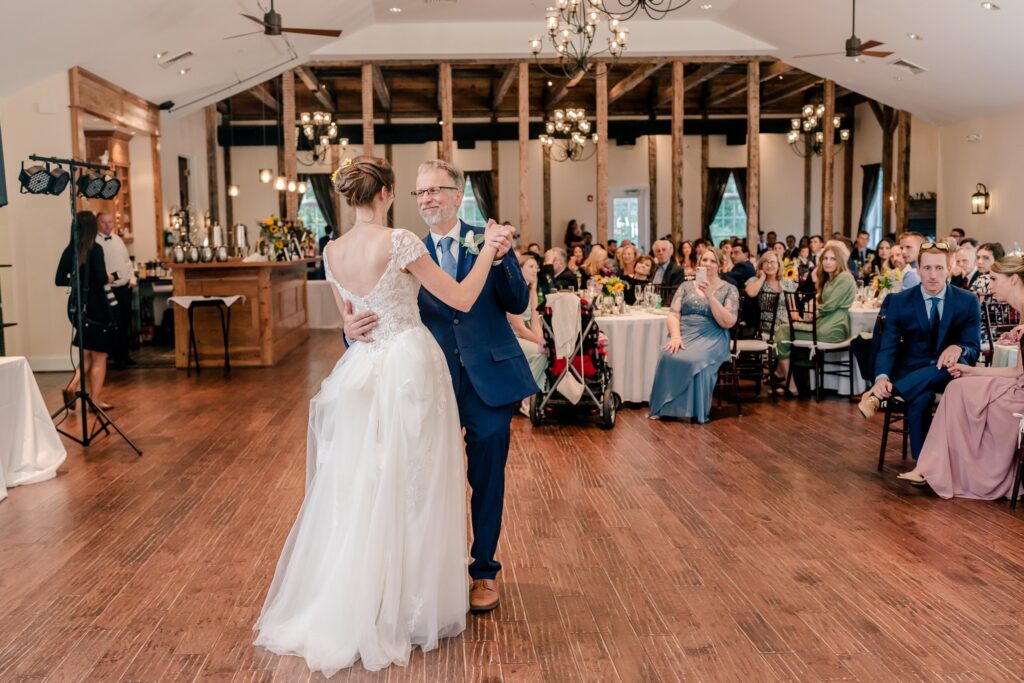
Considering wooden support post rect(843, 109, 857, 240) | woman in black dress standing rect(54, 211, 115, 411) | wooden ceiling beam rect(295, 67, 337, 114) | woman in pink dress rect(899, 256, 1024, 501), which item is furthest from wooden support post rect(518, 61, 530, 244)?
woman in pink dress rect(899, 256, 1024, 501)

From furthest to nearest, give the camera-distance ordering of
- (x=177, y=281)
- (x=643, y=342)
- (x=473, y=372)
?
(x=177, y=281) → (x=643, y=342) → (x=473, y=372)

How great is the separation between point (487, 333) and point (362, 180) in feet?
2.18

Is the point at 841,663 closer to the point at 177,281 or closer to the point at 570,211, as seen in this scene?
the point at 177,281

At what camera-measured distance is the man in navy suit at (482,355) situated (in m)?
3.24

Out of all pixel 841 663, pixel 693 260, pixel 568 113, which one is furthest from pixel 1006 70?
pixel 841 663

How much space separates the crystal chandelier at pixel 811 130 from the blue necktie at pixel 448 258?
1280 cm

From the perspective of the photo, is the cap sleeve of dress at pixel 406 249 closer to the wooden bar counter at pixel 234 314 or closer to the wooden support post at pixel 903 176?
the wooden bar counter at pixel 234 314

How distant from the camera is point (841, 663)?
117 inches

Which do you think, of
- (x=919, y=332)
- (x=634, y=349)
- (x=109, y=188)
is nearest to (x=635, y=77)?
(x=634, y=349)

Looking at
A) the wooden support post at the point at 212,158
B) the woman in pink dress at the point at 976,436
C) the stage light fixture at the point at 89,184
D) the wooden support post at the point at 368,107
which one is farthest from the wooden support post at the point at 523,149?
the woman in pink dress at the point at 976,436

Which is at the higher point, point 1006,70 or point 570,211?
point 1006,70

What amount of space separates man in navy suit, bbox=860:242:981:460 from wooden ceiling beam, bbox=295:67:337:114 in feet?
38.3

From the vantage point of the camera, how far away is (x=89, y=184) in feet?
21.4

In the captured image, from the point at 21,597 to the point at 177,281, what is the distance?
6.94 m
